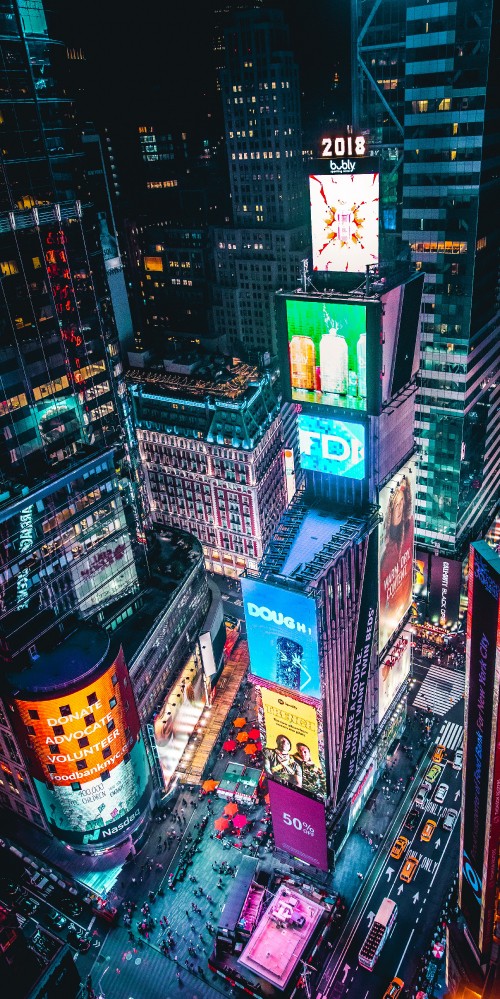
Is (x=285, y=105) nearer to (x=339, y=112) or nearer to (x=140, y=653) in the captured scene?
(x=339, y=112)

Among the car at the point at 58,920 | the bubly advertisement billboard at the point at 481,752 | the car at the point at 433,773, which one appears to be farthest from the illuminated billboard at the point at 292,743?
the car at the point at 58,920

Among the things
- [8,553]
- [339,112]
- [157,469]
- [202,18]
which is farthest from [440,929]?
[202,18]

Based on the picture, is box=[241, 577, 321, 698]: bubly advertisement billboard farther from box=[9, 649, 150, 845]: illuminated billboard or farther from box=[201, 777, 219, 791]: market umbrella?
box=[201, 777, 219, 791]: market umbrella

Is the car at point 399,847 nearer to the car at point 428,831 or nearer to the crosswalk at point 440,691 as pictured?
the car at point 428,831

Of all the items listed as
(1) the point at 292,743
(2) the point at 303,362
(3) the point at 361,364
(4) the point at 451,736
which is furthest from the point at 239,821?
(3) the point at 361,364

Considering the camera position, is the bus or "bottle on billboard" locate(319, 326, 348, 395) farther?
the bus

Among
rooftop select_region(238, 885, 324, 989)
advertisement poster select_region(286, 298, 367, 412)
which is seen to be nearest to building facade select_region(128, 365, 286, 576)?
advertisement poster select_region(286, 298, 367, 412)
